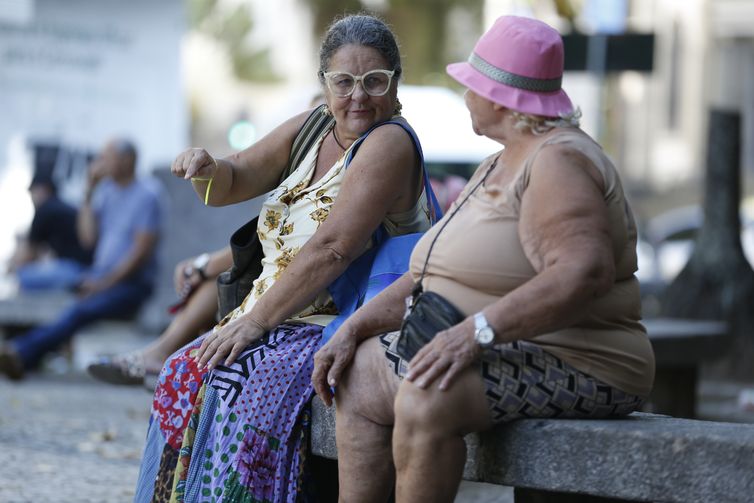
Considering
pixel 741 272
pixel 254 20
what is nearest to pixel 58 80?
pixel 741 272

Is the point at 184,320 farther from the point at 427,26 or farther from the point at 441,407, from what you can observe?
the point at 427,26

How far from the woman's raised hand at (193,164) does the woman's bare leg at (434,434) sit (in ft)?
4.46

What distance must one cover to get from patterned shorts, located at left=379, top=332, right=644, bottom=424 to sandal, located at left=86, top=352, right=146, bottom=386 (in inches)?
108

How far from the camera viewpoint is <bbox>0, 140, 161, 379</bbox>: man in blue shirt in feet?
32.6

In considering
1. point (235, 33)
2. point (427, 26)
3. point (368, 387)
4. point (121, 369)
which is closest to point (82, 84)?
point (121, 369)

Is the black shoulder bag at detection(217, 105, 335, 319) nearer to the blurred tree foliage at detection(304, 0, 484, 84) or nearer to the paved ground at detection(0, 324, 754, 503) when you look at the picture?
the paved ground at detection(0, 324, 754, 503)

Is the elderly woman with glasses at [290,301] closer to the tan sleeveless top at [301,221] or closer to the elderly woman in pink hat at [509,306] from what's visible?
the tan sleeveless top at [301,221]

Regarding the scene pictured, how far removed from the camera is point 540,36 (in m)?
3.37

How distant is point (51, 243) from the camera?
1166cm

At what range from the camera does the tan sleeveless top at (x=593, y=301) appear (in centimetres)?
327

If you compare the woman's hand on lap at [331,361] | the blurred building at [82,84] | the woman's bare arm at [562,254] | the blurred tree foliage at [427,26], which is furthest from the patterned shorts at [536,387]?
the blurred tree foliage at [427,26]

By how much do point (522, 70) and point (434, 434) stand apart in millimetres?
945

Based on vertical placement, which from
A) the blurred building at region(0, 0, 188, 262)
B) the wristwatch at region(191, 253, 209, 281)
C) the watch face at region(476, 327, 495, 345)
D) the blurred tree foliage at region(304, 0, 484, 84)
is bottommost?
the blurred tree foliage at region(304, 0, 484, 84)

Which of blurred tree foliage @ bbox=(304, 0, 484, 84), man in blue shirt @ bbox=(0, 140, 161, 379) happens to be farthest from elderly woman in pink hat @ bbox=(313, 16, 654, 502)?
blurred tree foliage @ bbox=(304, 0, 484, 84)
